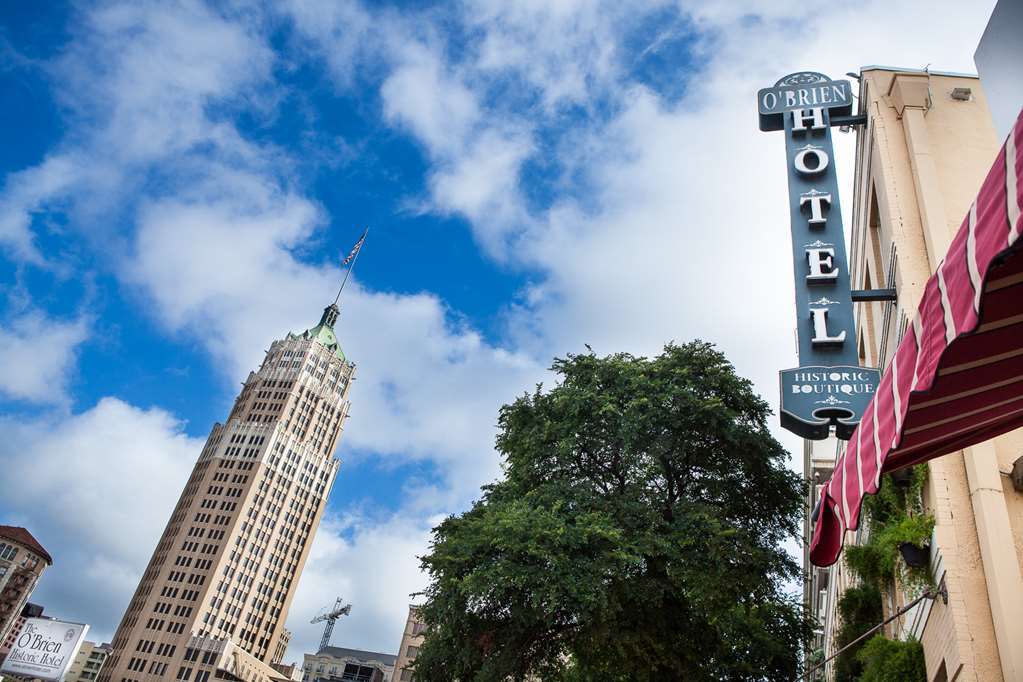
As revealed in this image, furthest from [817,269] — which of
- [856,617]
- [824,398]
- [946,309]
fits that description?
[946,309]

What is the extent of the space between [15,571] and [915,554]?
492 feet

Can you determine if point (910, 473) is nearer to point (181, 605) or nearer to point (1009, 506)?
point (1009, 506)

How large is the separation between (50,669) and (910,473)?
185ft

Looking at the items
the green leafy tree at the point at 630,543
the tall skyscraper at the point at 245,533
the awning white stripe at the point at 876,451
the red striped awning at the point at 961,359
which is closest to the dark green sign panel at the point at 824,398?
the green leafy tree at the point at 630,543

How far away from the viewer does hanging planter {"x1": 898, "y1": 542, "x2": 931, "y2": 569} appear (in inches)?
411

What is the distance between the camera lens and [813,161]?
16547 mm

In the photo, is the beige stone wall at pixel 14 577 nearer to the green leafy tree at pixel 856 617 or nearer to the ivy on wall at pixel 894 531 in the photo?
the green leafy tree at pixel 856 617

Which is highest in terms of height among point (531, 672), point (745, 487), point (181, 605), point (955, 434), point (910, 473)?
point (181, 605)

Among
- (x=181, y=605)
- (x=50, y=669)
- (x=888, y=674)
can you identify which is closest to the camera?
(x=888, y=674)

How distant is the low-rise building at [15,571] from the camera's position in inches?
4803

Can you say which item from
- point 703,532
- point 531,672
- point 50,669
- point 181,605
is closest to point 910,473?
point 703,532

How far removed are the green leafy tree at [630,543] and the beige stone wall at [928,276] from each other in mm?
4260

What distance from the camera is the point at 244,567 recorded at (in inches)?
4808

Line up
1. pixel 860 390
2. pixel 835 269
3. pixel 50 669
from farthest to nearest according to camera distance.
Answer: pixel 50 669 < pixel 835 269 < pixel 860 390
